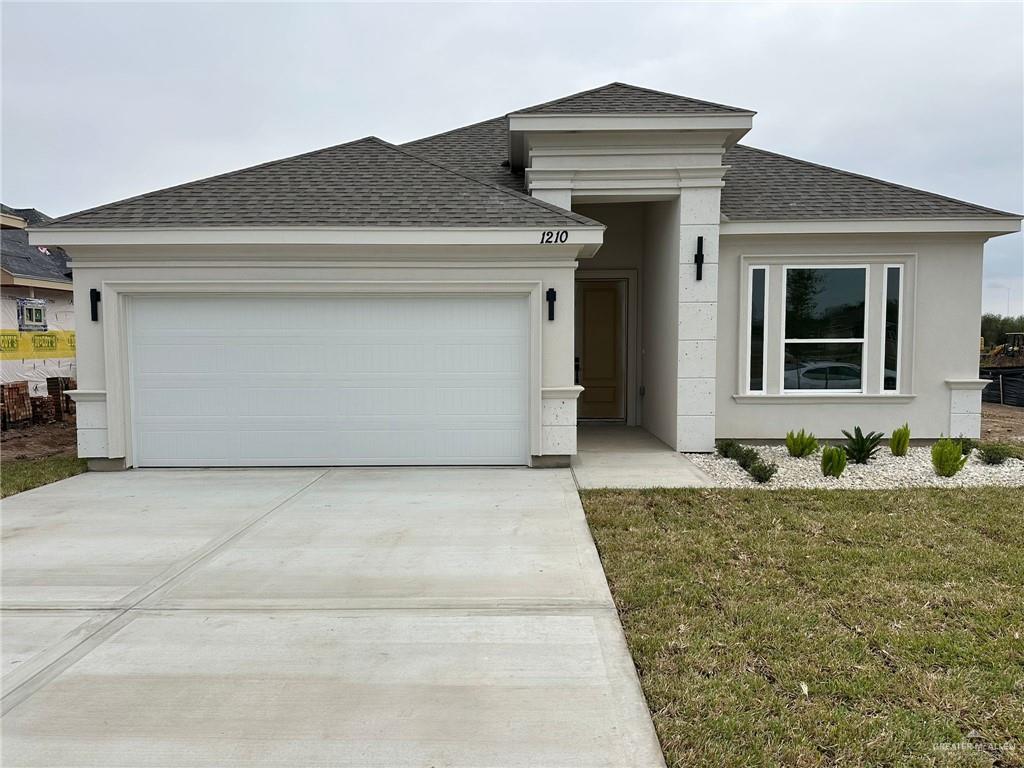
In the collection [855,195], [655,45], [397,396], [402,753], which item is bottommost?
[402,753]

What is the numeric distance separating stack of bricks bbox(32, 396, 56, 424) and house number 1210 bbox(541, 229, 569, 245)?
1166 cm

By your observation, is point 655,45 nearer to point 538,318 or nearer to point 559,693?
point 538,318

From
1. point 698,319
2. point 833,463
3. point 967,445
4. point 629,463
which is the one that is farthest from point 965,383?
point 629,463

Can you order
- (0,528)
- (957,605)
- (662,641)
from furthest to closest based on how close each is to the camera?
(0,528), (957,605), (662,641)

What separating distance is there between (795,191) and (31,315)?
1891 cm

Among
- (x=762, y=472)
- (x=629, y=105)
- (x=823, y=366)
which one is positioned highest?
(x=629, y=105)

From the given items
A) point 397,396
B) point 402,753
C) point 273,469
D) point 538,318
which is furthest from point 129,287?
point 402,753

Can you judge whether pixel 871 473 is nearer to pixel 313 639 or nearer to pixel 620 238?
pixel 620 238

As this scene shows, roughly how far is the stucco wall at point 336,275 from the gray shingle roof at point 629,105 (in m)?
2.12

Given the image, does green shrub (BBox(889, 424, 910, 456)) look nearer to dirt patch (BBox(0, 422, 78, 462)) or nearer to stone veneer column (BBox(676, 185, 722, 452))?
stone veneer column (BBox(676, 185, 722, 452))

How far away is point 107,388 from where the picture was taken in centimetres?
820

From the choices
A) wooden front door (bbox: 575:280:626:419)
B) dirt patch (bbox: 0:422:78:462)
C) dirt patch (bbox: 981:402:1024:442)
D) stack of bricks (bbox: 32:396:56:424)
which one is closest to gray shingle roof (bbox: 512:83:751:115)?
wooden front door (bbox: 575:280:626:419)

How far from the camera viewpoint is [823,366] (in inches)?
395

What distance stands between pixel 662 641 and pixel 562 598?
816 millimetres
